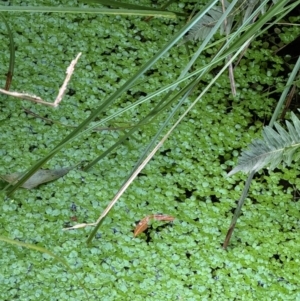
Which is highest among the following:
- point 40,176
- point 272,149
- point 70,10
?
point 70,10

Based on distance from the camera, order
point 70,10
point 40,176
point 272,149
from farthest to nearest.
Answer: point 40,176 < point 272,149 < point 70,10

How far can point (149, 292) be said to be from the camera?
3.80 feet

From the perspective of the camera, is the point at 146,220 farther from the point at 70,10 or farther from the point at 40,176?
the point at 70,10

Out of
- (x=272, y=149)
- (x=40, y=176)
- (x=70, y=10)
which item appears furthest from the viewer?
(x=40, y=176)

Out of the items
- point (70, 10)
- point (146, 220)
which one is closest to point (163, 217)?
point (146, 220)

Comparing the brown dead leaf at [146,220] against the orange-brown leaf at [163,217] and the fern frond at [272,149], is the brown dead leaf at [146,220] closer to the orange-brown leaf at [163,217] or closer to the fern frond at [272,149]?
the orange-brown leaf at [163,217]

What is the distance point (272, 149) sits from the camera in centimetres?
102

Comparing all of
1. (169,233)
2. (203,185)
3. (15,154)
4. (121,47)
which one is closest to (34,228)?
(15,154)

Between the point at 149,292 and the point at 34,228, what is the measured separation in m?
0.26

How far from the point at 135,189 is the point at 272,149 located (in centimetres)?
36

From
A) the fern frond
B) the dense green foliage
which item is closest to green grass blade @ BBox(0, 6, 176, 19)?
the fern frond

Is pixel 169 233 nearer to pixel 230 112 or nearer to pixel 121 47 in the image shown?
pixel 230 112

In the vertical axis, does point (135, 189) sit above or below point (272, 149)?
below

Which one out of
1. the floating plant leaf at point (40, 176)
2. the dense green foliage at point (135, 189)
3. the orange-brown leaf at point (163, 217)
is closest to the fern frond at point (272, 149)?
the dense green foliage at point (135, 189)
